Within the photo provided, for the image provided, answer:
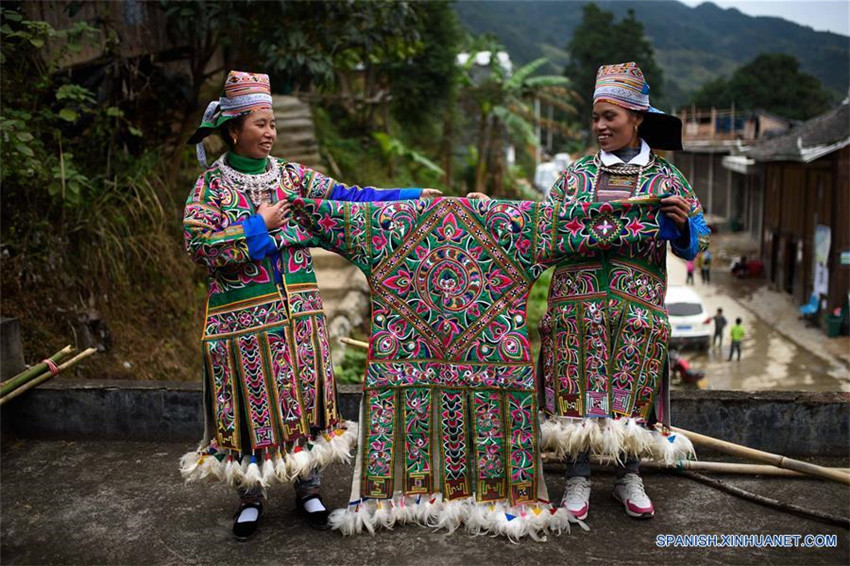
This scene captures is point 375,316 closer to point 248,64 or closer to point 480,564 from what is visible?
point 480,564

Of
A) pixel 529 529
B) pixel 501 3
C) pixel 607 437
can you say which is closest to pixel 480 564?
pixel 529 529

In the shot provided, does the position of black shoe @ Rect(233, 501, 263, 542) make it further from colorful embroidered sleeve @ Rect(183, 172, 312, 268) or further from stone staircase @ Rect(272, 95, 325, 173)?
stone staircase @ Rect(272, 95, 325, 173)

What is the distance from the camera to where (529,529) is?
11.7 ft

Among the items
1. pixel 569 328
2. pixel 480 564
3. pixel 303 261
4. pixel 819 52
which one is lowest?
pixel 480 564

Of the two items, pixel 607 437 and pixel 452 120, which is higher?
pixel 452 120

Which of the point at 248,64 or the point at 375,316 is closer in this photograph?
the point at 375,316

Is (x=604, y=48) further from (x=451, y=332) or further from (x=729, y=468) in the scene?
(x=451, y=332)

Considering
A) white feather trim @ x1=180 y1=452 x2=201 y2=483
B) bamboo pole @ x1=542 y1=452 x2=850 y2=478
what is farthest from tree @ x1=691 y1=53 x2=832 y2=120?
white feather trim @ x1=180 y1=452 x2=201 y2=483

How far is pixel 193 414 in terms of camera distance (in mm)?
4895

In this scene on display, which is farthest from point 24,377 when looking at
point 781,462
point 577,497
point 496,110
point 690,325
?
point 496,110

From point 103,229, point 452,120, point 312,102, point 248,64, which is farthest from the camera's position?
point 452,120

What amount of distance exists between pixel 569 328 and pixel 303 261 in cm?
126

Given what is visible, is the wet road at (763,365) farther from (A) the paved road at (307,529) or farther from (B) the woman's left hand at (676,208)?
(B) the woman's left hand at (676,208)

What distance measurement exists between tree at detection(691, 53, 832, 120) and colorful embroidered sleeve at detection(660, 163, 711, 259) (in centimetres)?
4198
